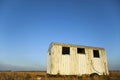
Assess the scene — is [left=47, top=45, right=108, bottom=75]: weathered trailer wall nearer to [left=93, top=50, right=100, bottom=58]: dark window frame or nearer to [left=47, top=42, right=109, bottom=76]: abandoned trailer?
[left=47, top=42, right=109, bottom=76]: abandoned trailer

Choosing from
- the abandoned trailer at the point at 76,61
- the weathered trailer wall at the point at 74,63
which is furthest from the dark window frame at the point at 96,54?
the weathered trailer wall at the point at 74,63

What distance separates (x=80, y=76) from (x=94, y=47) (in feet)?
17.2

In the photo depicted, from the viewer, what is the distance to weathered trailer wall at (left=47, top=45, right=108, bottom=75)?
1750cm

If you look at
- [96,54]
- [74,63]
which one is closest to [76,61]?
[74,63]

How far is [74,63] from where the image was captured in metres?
18.4

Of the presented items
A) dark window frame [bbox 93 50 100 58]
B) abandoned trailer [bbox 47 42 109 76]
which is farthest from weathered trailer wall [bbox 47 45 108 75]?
dark window frame [bbox 93 50 100 58]

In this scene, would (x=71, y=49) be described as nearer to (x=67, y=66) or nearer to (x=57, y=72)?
(x=67, y=66)

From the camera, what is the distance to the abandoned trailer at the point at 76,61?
17594 mm

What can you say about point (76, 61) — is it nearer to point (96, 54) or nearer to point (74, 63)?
point (74, 63)

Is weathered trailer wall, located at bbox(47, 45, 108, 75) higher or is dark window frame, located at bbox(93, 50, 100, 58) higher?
dark window frame, located at bbox(93, 50, 100, 58)

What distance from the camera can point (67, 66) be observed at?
1795 cm

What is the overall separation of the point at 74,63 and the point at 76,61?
0.43 m

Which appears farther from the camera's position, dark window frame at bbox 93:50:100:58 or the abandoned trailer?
dark window frame at bbox 93:50:100:58

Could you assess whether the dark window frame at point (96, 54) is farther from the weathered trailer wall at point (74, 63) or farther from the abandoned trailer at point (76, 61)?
the weathered trailer wall at point (74, 63)
